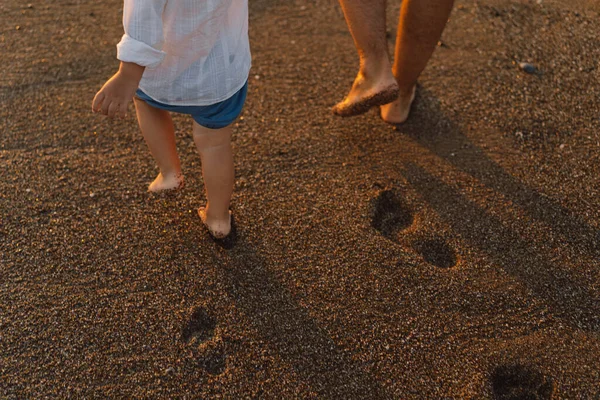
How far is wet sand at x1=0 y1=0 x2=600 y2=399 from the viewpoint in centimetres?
172

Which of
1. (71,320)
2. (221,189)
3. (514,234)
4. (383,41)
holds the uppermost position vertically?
(383,41)

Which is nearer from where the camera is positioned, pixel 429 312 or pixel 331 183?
pixel 429 312

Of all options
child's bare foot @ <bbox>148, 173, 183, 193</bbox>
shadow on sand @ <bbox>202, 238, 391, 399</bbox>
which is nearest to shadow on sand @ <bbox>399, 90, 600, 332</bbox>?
shadow on sand @ <bbox>202, 238, 391, 399</bbox>

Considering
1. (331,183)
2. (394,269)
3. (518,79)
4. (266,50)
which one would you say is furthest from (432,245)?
(266,50)

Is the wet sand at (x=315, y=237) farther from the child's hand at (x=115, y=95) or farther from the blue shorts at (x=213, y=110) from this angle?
the child's hand at (x=115, y=95)

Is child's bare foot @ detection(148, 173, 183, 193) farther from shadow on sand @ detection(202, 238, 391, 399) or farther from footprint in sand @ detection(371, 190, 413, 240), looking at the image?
footprint in sand @ detection(371, 190, 413, 240)

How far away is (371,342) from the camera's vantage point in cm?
178

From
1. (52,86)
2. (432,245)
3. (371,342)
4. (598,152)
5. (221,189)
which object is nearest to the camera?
(371,342)

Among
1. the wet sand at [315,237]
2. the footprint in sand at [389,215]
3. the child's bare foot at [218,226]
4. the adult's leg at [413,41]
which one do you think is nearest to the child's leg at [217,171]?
the child's bare foot at [218,226]

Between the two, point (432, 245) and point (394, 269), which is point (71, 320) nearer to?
point (394, 269)

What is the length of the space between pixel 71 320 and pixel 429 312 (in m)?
1.25

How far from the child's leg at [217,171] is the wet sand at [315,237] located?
107mm

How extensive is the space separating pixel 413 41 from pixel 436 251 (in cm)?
94

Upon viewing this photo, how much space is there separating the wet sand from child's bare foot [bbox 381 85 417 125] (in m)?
0.07
